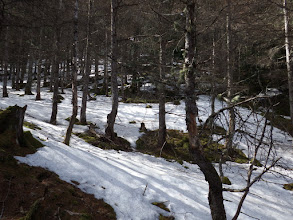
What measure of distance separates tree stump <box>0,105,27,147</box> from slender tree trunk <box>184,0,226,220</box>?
410cm

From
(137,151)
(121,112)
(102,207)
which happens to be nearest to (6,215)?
(102,207)

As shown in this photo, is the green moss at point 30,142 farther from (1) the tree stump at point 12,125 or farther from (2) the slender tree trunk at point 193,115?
(2) the slender tree trunk at point 193,115

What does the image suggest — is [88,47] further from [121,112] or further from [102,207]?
[102,207]

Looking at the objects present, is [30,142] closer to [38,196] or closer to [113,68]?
[38,196]

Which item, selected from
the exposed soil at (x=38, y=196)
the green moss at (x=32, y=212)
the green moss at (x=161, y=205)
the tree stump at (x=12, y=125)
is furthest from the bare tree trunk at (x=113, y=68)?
the green moss at (x=32, y=212)

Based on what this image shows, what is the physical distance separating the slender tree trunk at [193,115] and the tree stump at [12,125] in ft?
13.5

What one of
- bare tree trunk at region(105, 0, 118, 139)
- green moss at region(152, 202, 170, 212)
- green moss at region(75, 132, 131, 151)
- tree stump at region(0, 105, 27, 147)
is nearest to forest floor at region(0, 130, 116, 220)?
tree stump at region(0, 105, 27, 147)

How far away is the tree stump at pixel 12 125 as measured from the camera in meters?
4.40

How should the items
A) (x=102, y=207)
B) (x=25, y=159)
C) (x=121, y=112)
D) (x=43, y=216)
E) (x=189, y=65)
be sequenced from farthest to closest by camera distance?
(x=121, y=112) → (x=25, y=159) → (x=102, y=207) → (x=43, y=216) → (x=189, y=65)

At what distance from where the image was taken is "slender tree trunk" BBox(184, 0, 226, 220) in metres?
2.69

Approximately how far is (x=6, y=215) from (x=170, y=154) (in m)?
7.40

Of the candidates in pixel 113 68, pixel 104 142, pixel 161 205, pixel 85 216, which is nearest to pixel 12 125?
pixel 85 216

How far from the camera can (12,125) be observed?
4.48m

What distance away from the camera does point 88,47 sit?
11.0 metres
